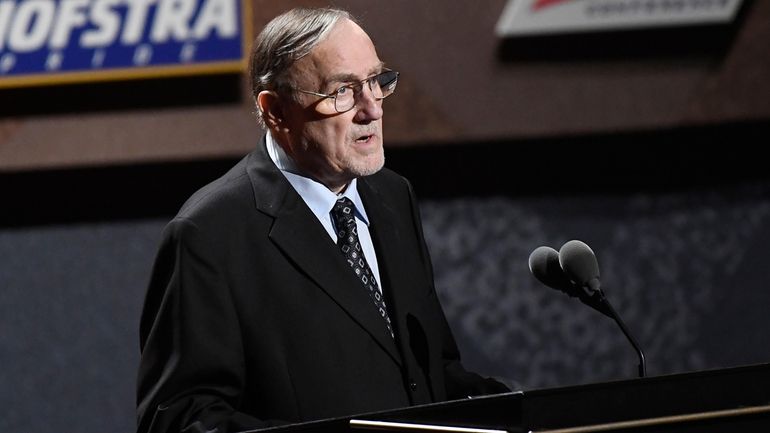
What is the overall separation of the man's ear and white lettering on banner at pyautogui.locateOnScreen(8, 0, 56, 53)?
5.87 ft

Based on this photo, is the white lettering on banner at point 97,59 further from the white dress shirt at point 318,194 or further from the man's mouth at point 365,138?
the man's mouth at point 365,138

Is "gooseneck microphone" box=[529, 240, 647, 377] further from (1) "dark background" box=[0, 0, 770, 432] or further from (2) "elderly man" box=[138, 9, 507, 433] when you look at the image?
(1) "dark background" box=[0, 0, 770, 432]

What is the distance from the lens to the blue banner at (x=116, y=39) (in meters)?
3.56

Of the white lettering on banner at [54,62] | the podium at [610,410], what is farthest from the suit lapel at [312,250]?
the white lettering on banner at [54,62]

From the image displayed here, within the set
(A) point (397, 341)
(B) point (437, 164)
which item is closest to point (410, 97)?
(B) point (437, 164)

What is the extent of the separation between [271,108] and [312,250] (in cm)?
28

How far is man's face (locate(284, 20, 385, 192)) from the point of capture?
1.96m

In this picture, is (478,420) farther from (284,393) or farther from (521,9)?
(521,9)

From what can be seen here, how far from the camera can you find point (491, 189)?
391cm

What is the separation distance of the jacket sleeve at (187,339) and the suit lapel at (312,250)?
142mm

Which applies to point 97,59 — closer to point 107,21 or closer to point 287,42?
point 107,21

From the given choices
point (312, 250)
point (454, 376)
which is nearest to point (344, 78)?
point (312, 250)

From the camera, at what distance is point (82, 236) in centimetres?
384

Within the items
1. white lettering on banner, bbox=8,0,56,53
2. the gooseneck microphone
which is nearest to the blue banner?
white lettering on banner, bbox=8,0,56,53
